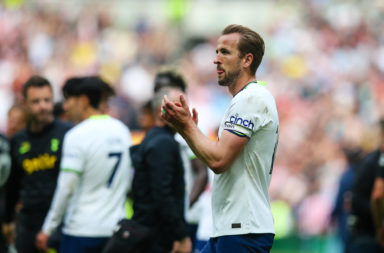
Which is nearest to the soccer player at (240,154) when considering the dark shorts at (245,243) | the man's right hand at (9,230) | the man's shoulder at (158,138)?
the dark shorts at (245,243)

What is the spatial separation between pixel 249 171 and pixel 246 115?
377 millimetres

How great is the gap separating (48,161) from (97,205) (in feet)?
3.46

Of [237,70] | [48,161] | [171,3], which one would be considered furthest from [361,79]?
[237,70]

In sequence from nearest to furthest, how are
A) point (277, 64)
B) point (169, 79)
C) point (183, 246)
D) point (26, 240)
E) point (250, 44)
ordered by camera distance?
1. point (250, 44)
2. point (183, 246)
3. point (169, 79)
4. point (26, 240)
5. point (277, 64)

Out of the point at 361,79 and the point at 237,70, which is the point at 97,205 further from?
the point at 361,79

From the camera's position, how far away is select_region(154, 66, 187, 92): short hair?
7.79 metres

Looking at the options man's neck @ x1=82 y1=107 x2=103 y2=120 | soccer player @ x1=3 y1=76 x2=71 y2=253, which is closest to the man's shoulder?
man's neck @ x1=82 y1=107 x2=103 y2=120

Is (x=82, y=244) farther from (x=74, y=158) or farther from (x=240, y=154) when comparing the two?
(x=240, y=154)

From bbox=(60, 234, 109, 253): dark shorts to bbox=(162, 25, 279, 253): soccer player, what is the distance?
6.67 ft

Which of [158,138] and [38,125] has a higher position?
[38,125]

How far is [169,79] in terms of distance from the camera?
7.82m

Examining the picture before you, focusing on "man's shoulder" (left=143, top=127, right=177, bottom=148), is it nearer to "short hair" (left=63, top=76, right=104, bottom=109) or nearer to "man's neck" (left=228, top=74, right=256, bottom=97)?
"short hair" (left=63, top=76, right=104, bottom=109)

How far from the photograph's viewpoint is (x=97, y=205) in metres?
7.22

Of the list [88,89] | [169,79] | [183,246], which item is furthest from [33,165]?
[183,246]
